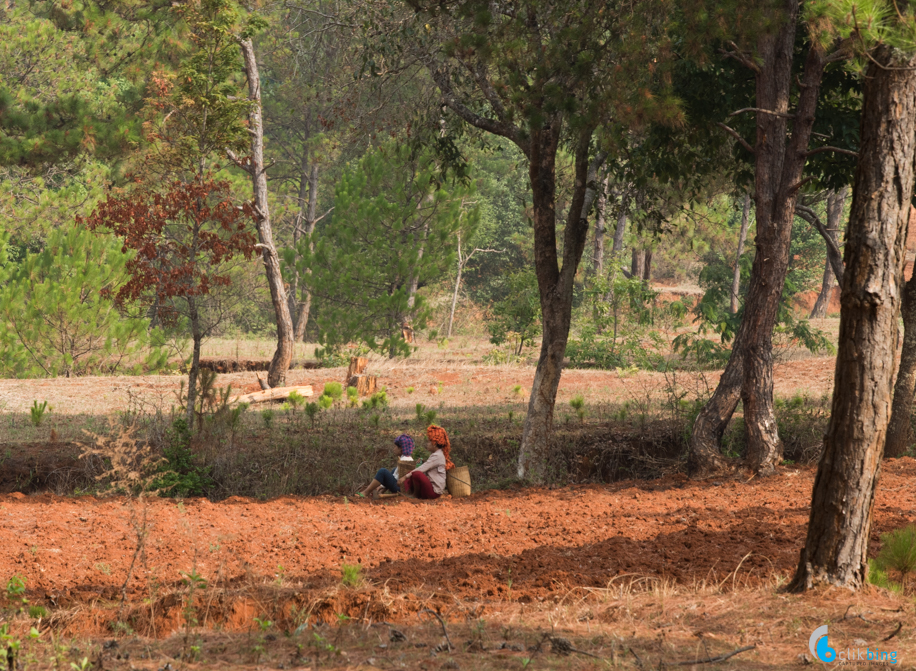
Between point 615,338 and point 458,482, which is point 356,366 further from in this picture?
point 458,482

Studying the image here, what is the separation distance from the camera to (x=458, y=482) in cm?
773

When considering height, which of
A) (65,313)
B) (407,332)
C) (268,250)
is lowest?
(65,313)

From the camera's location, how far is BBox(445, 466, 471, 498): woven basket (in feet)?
25.4

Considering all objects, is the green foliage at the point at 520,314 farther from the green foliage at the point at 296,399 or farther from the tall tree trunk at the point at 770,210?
the tall tree trunk at the point at 770,210

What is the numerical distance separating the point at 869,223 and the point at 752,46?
3993 millimetres

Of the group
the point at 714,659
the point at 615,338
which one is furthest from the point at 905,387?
the point at 615,338

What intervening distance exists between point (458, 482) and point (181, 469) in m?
2.99

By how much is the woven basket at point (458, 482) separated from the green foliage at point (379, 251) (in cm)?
1237

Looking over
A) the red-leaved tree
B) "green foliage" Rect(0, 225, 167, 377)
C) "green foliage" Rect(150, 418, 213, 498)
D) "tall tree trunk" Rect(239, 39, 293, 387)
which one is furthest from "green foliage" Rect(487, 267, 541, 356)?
"green foliage" Rect(150, 418, 213, 498)

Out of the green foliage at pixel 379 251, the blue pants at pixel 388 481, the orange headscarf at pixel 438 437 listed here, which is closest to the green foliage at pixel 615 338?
the green foliage at pixel 379 251

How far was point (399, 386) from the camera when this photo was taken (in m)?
14.7

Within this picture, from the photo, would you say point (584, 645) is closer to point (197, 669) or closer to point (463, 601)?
point (463, 601)

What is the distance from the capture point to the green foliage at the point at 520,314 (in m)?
18.8

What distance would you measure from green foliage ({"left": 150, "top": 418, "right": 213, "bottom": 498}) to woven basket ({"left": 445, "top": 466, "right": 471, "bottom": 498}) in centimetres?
258
